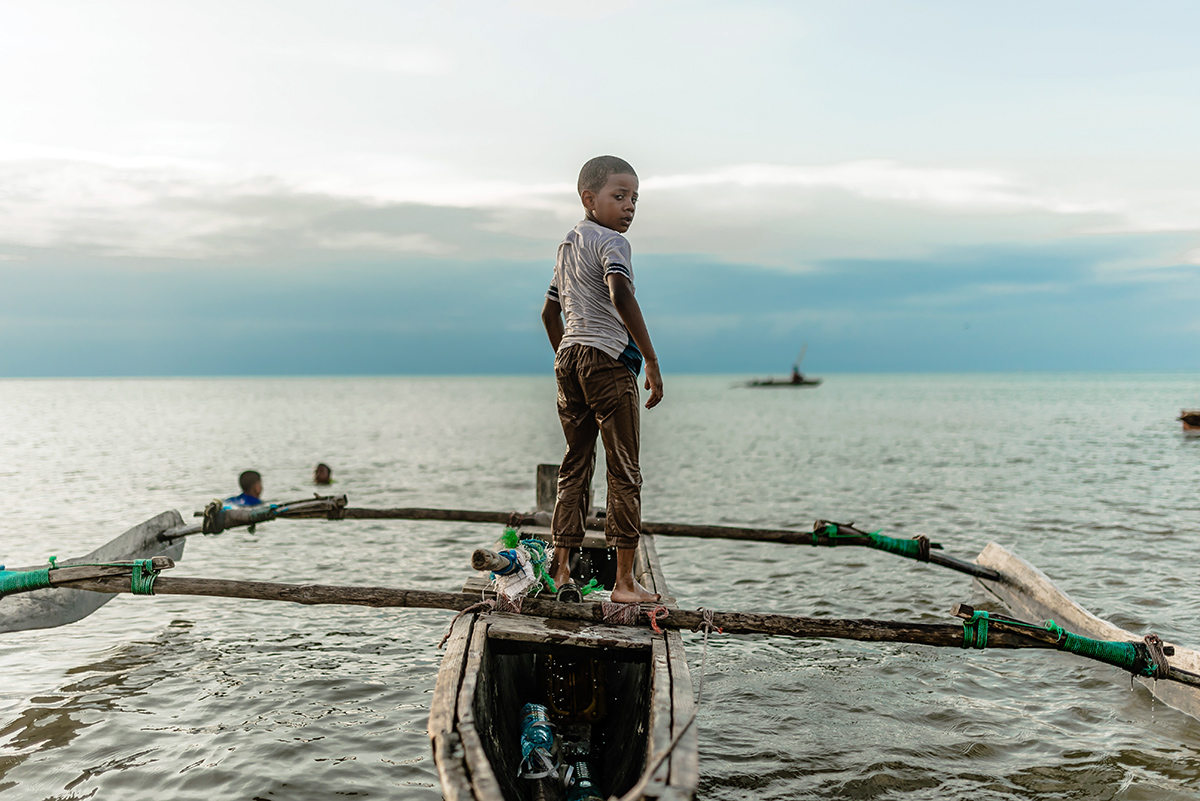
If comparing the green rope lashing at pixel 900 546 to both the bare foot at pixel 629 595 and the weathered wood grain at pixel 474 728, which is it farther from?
the weathered wood grain at pixel 474 728

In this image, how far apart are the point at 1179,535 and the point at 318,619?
14.6m

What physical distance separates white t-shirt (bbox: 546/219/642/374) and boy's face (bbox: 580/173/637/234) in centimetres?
7

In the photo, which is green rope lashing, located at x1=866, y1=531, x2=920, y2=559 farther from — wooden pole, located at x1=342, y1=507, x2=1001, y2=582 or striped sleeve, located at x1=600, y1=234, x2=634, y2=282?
striped sleeve, located at x1=600, y1=234, x2=634, y2=282

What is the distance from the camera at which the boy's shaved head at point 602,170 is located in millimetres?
4535

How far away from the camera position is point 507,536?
4.73 metres

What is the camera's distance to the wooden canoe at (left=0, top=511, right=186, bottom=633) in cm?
645

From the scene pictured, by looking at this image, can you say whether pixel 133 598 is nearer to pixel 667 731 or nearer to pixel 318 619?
pixel 318 619

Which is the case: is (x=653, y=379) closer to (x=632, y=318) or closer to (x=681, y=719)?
(x=632, y=318)

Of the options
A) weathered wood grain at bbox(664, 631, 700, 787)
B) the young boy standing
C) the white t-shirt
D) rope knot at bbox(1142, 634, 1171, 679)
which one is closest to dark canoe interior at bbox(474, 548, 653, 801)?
weathered wood grain at bbox(664, 631, 700, 787)

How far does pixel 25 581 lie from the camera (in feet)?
17.7

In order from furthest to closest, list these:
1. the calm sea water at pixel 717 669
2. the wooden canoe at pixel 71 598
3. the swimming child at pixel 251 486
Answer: the swimming child at pixel 251 486 < the wooden canoe at pixel 71 598 < the calm sea water at pixel 717 669

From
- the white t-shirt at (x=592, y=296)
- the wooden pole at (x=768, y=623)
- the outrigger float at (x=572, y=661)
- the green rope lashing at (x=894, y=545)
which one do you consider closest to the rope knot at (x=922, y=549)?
the green rope lashing at (x=894, y=545)

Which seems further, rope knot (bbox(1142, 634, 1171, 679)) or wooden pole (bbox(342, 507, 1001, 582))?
wooden pole (bbox(342, 507, 1001, 582))

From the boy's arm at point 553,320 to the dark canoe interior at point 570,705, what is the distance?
219 centimetres
